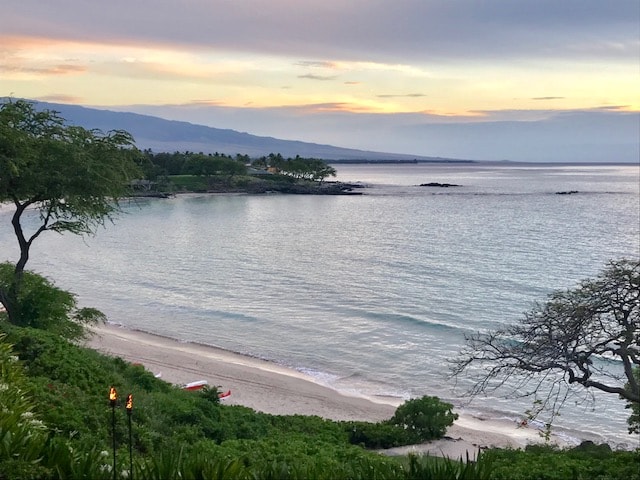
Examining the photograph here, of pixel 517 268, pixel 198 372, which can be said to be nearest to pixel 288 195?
pixel 517 268

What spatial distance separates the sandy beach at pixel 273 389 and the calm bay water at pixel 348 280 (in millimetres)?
1096

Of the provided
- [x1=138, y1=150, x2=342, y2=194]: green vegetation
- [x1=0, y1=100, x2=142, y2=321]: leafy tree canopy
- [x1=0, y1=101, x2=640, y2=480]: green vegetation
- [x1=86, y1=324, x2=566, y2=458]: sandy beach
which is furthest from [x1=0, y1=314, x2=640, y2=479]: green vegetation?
[x1=138, y1=150, x2=342, y2=194]: green vegetation

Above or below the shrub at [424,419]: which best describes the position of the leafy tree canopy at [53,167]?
above

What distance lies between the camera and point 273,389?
21234 millimetres

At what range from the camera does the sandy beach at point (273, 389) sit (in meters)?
17.1

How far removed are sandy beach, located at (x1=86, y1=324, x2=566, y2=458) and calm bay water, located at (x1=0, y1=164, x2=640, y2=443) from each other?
1.10 meters

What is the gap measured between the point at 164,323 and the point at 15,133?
50.4 feet

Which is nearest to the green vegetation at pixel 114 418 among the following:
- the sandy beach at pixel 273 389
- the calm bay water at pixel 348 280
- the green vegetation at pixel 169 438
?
the green vegetation at pixel 169 438

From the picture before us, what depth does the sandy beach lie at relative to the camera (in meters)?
17.1

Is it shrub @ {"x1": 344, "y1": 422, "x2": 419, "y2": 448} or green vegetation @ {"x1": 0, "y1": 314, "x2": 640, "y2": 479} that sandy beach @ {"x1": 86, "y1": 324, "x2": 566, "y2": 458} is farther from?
green vegetation @ {"x1": 0, "y1": 314, "x2": 640, "y2": 479}

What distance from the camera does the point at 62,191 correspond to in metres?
17.7

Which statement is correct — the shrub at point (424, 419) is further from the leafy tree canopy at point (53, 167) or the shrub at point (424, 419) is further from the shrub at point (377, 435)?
the leafy tree canopy at point (53, 167)

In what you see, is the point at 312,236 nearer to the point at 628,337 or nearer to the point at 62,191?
the point at 62,191

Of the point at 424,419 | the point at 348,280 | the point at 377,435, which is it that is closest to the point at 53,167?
the point at 377,435
